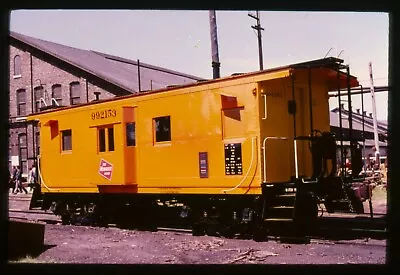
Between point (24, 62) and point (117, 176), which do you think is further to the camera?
point (24, 62)

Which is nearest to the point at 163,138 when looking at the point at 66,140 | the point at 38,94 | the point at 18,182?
the point at 66,140

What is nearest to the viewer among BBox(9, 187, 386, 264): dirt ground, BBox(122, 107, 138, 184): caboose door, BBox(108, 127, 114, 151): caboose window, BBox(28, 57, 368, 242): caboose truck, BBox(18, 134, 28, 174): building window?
BBox(9, 187, 386, 264): dirt ground

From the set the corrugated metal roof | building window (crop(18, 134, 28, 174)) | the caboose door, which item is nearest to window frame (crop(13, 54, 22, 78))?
the corrugated metal roof

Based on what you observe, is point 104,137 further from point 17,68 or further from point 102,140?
Result: point 17,68

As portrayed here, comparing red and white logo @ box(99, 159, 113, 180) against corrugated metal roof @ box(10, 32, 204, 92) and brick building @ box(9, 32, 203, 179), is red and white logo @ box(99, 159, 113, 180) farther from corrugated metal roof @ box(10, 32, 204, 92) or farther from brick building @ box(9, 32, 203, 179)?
brick building @ box(9, 32, 203, 179)

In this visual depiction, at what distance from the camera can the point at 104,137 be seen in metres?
12.4

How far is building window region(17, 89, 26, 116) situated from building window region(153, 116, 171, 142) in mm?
15081

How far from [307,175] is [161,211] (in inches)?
152

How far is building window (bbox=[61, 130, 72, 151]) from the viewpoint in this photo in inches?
527

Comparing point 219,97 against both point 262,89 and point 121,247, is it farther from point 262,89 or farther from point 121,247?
point 121,247

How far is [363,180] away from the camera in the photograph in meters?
10.6

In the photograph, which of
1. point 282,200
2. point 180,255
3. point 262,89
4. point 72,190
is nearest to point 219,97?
point 262,89

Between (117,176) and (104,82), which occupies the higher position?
(104,82)

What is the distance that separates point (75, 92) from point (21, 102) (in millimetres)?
2817
